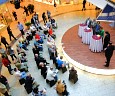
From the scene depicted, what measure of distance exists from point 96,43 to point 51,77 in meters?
3.26

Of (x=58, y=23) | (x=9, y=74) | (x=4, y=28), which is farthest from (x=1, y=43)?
(x=58, y=23)

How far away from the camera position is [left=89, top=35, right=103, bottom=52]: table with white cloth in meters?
10.5

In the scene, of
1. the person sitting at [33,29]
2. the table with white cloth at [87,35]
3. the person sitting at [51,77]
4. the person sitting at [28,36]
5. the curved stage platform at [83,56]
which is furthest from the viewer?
the person sitting at [33,29]

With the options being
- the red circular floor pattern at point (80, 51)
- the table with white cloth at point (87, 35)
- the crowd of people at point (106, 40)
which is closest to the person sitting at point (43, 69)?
the red circular floor pattern at point (80, 51)

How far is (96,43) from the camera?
10586mm

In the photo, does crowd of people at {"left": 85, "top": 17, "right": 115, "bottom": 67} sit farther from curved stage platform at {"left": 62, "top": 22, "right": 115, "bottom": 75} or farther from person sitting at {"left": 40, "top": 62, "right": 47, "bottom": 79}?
person sitting at {"left": 40, "top": 62, "right": 47, "bottom": 79}

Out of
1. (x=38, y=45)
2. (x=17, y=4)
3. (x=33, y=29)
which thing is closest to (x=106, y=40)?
(x=38, y=45)

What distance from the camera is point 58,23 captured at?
15266 millimetres

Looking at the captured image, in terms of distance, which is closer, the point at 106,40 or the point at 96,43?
the point at 106,40

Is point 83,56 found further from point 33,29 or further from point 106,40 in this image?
point 33,29

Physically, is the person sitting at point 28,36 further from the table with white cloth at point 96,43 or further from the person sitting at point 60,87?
the person sitting at point 60,87

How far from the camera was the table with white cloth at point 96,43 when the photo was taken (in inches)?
414

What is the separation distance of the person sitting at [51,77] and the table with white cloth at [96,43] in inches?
116

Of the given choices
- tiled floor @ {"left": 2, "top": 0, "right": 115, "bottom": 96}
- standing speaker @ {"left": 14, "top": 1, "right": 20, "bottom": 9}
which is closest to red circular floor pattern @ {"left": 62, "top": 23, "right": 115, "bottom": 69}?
tiled floor @ {"left": 2, "top": 0, "right": 115, "bottom": 96}
